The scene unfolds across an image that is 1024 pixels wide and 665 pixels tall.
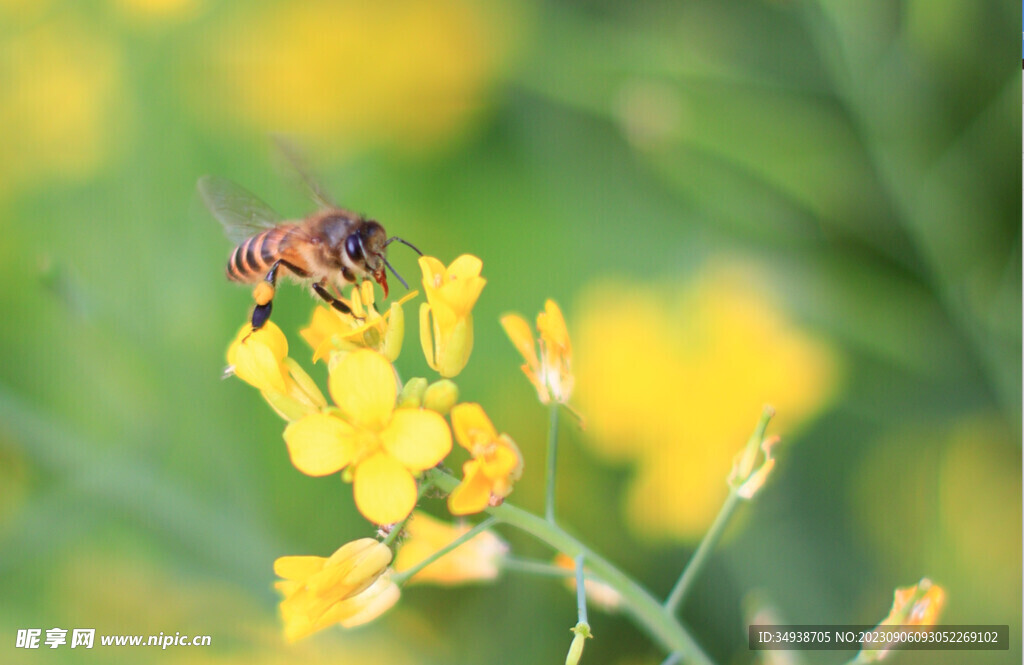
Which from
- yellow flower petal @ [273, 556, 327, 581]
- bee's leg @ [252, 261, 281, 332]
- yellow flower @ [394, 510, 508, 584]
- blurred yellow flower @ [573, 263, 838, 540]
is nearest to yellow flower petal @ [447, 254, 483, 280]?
bee's leg @ [252, 261, 281, 332]

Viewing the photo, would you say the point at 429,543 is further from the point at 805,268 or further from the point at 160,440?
the point at 805,268

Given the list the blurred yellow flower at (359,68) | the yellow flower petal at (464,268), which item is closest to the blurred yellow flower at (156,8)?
the blurred yellow flower at (359,68)

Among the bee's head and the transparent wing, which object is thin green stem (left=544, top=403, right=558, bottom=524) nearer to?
the bee's head

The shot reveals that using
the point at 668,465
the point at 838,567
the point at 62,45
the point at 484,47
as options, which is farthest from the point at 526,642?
the point at 62,45

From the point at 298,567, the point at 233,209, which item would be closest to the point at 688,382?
the point at 233,209

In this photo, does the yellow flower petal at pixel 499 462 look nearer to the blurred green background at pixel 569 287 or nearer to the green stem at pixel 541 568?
the green stem at pixel 541 568

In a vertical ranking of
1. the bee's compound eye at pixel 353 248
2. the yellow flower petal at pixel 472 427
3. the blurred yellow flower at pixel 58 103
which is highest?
the blurred yellow flower at pixel 58 103

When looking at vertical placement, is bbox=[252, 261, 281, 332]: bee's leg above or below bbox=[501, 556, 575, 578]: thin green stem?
above
